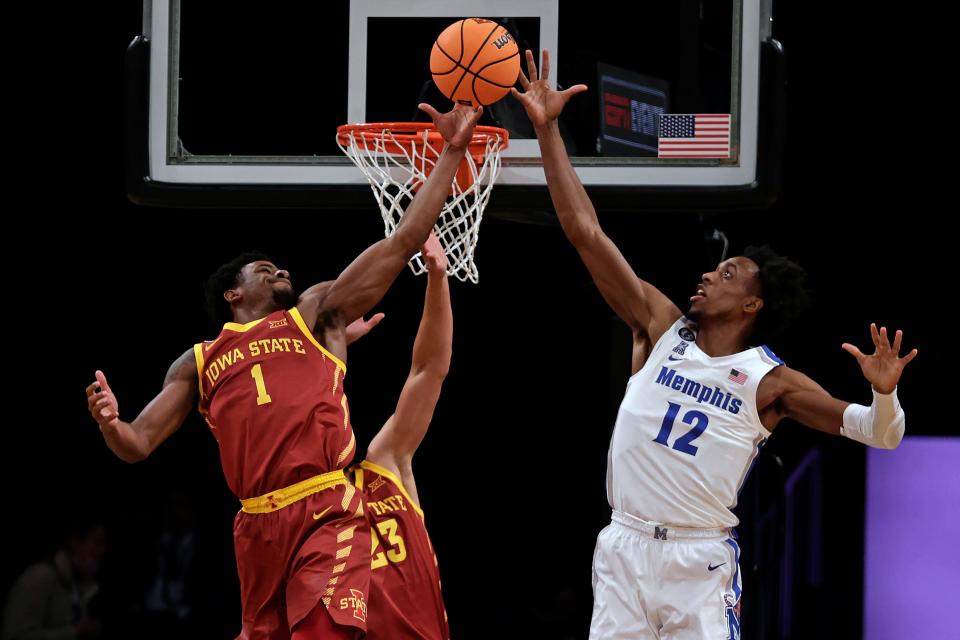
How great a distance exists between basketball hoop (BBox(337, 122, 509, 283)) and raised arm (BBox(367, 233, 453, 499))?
0.17 m

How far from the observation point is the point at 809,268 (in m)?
8.45

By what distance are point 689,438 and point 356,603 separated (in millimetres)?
1246

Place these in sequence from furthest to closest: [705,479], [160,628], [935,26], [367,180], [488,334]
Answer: [488,334], [160,628], [935,26], [367,180], [705,479]

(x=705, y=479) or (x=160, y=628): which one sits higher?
(x=705, y=479)

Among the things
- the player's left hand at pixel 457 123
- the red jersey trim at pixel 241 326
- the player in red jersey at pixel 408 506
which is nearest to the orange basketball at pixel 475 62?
the player's left hand at pixel 457 123

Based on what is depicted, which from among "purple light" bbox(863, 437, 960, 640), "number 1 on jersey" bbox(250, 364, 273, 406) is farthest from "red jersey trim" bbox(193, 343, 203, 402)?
"purple light" bbox(863, 437, 960, 640)

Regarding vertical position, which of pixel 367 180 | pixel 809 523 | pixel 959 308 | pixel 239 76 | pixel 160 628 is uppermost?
pixel 239 76

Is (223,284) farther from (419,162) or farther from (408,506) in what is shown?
(408,506)

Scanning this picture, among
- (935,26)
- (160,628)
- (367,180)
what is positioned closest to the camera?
(367,180)

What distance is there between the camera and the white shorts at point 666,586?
484 centimetres

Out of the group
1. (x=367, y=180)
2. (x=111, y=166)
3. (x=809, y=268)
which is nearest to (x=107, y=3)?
(x=111, y=166)

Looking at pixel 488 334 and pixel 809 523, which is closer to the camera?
pixel 809 523

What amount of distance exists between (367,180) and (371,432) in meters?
3.60

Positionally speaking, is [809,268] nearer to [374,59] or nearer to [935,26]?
[935,26]
